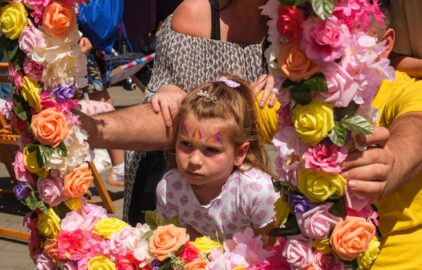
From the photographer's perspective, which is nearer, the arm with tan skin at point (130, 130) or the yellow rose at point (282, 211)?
the yellow rose at point (282, 211)

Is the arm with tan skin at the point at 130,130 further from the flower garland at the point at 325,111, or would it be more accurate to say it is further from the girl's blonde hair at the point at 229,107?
the flower garland at the point at 325,111

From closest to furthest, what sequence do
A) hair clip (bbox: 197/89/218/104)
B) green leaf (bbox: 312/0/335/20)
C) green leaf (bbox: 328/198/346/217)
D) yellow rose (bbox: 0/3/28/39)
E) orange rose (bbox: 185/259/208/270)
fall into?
green leaf (bbox: 312/0/335/20)
green leaf (bbox: 328/198/346/217)
orange rose (bbox: 185/259/208/270)
yellow rose (bbox: 0/3/28/39)
hair clip (bbox: 197/89/218/104)

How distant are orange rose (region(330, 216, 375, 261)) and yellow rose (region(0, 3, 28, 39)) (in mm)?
1094

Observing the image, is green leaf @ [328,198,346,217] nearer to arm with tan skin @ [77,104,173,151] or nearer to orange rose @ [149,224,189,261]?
orange rose @ [149,224,189,261]

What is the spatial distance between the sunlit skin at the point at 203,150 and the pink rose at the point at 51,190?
44 centimetres

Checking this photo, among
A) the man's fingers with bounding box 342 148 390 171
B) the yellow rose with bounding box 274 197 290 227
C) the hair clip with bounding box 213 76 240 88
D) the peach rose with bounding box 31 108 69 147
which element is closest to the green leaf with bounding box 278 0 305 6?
the man's fingers with bounding box 342 148 390 171

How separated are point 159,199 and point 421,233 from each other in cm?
96

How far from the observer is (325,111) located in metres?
1.82

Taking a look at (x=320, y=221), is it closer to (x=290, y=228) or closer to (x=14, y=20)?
(x=290, y=228)

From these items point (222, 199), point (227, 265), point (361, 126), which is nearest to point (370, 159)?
point (361, 126)

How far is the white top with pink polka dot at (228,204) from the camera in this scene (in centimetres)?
274

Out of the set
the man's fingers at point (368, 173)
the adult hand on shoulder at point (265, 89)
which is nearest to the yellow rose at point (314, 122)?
the man's fingers at point (368, 173)

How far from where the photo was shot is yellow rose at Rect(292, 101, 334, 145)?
1821 mm

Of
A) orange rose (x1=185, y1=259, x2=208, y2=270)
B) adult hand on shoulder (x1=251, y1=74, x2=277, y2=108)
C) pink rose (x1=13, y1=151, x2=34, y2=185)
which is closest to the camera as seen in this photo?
orange rose (x1=185, y1=259, x2=208, y2=270)
